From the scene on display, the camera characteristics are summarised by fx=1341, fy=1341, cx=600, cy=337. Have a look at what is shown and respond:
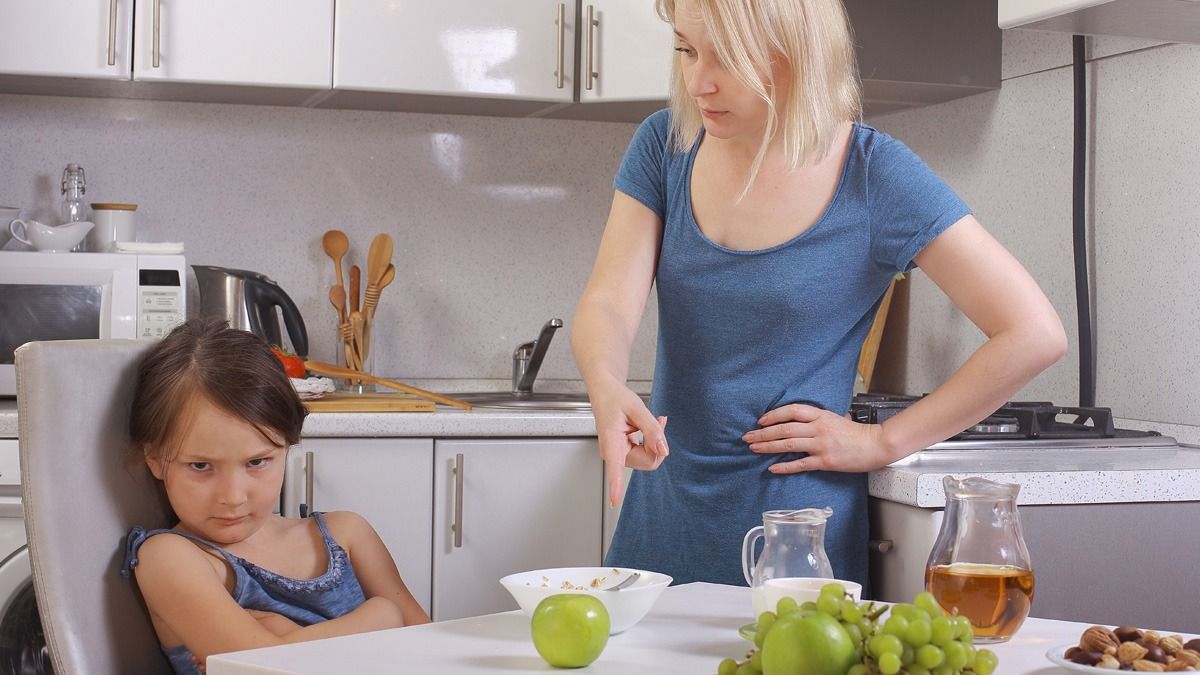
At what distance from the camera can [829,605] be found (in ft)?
2.63

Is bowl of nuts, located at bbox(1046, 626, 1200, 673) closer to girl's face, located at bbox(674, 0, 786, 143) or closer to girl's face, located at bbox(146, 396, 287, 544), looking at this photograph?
girl's face, located at bbox(674, 0, 786, 143)

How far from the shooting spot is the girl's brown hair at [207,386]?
1.34 metres

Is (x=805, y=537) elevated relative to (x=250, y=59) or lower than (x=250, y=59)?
lower

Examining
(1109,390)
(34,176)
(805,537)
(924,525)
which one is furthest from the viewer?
(34,176)

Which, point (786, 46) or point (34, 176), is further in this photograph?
point (34, 176)

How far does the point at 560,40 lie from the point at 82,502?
1670mm

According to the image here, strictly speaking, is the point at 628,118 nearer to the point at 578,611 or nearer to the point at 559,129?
the point at 559,129

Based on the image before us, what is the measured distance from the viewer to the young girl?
131cm

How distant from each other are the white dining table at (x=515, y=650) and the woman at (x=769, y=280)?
311 mm

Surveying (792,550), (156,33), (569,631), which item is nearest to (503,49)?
(156,33)

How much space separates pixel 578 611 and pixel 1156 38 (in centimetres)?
130

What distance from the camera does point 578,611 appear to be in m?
0.93

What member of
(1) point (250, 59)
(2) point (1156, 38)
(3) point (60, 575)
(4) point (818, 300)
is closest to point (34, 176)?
(1) point (250, 59)

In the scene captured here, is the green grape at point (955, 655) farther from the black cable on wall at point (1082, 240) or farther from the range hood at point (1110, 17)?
the black cable on wall at point (1082, 240)
